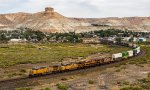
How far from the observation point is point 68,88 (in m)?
45.9

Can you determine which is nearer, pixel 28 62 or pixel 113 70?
pixel 113 70

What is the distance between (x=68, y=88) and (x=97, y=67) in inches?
996

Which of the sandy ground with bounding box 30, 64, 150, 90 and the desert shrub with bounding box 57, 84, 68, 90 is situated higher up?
the desert shrub with bounding box 57, 84, 68, 90

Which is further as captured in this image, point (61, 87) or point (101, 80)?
point (101, 80)

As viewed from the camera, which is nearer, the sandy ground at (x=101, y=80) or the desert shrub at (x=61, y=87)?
the desert shrub at (x=61, y=87)

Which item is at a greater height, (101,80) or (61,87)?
(61,87)

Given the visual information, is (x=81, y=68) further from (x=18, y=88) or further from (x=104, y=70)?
(x=18, y=88)

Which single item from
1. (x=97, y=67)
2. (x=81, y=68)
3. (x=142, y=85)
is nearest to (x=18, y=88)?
(x=142, y=85)

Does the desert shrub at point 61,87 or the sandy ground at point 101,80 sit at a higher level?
the desert shrub at point 61,87

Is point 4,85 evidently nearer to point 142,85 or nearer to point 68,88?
point 68,88

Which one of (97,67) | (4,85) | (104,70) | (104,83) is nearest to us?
(4,85)

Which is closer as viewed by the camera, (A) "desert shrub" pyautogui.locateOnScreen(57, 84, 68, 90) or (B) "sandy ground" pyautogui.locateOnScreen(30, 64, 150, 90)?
(A) "desert shrub" pyautogui.locateOnScreen(57, 84, 68, 90)

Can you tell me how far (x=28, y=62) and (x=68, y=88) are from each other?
126 feet

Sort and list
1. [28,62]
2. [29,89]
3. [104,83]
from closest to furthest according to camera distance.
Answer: [29,89] → [104,83] → [28,62]
